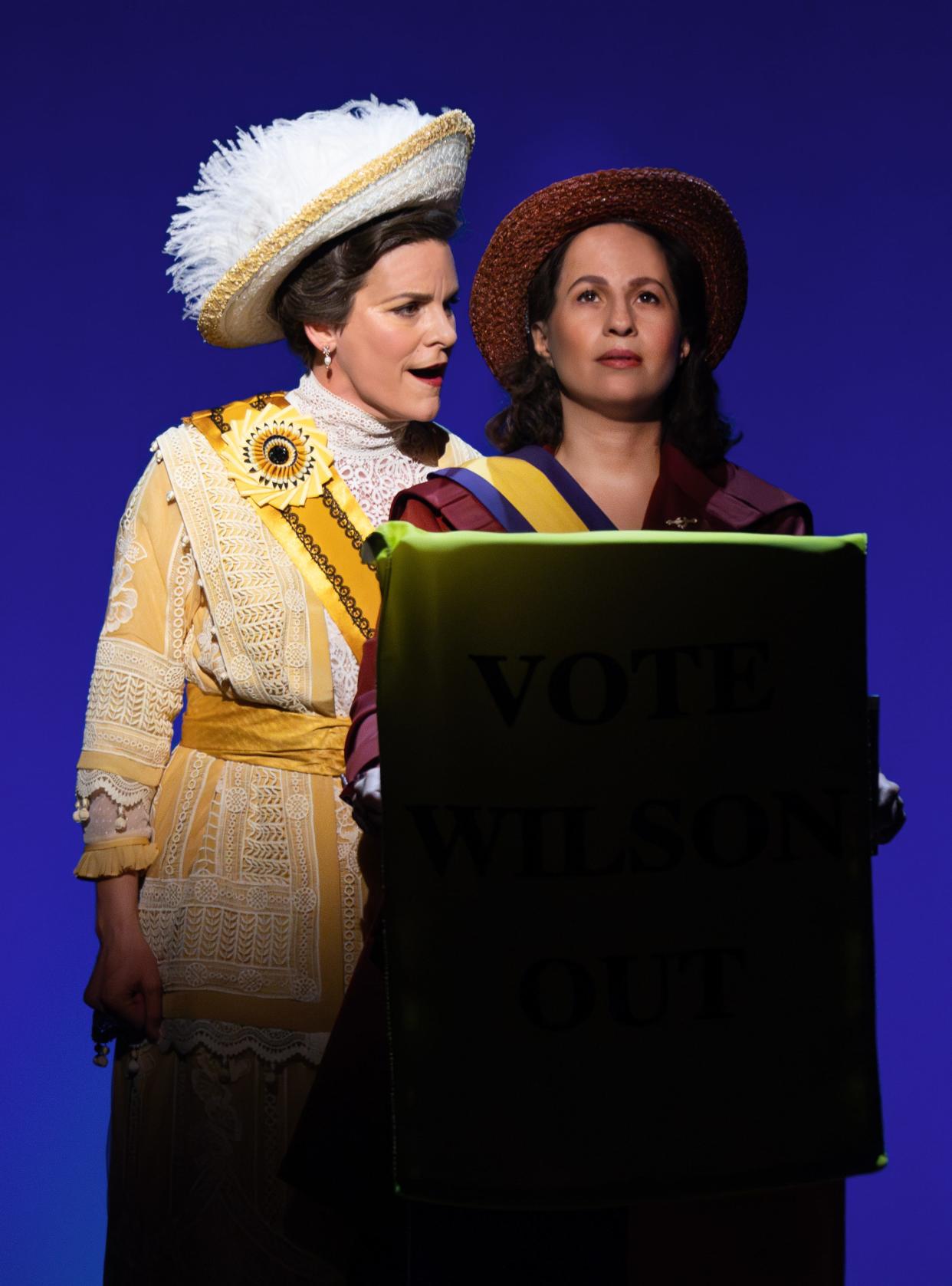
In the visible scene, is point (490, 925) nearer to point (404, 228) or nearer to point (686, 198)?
point (686, 198)

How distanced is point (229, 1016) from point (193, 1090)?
0.09 m

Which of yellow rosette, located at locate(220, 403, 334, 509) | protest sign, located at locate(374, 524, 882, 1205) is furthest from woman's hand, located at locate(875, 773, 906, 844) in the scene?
yellow rosette, located at locate(220, 403, 334, 509)

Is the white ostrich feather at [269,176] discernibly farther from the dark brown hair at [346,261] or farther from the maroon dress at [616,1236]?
the maroon dress at [616,1236]

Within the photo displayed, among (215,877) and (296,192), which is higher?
(296,192)

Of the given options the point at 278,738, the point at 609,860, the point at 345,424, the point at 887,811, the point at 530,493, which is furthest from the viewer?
the point at 345,424

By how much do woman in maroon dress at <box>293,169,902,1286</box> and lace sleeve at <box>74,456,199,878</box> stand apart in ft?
0.92

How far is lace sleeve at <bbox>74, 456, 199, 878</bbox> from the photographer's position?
64.3 inches

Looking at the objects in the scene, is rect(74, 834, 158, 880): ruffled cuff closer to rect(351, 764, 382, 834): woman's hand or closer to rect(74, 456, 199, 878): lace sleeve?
rect(74, 456, 199, 878): lace sleeve

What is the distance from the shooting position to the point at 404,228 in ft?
A: 5.73

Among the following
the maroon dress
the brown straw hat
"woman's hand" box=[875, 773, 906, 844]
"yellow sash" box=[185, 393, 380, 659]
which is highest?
the brown straw hat

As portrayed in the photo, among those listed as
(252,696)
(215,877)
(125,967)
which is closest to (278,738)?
(252,696)

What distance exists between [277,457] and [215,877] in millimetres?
498

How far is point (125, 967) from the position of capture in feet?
5.37

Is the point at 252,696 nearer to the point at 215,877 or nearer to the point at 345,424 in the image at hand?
the point at 215,877
